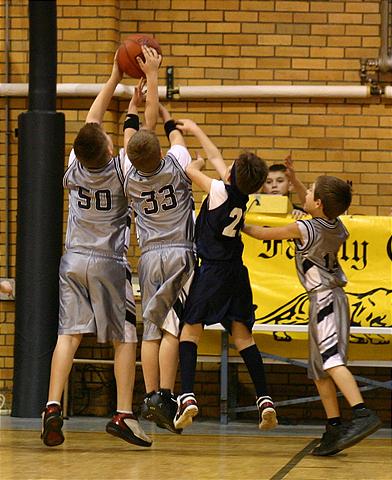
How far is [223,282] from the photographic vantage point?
7.86 meters

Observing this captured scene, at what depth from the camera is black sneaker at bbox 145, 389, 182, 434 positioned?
25.4 feet

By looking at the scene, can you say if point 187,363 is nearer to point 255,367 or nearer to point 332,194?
point 255,367

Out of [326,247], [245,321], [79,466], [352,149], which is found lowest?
[79,466]

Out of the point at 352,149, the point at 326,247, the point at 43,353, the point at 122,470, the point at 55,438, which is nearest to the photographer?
the point at 122,470

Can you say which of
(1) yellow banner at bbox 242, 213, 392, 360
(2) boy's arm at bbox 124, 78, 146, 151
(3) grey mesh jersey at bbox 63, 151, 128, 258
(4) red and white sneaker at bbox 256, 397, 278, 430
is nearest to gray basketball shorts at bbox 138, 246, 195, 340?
(3) grey mesh jersey at bbox 63, 151, 128, 258

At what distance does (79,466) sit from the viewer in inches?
277

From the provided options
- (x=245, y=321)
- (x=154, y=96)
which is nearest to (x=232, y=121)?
(x=154, y=96)

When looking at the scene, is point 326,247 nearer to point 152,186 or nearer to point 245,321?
point 245,321

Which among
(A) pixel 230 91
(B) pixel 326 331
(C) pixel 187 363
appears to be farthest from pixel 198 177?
(A) pixel 230 91

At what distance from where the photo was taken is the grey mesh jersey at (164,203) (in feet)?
26.2

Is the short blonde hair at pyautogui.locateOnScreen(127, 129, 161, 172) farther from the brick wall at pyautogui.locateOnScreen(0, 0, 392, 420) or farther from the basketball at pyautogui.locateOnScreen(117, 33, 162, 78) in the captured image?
the brick wall at pyautogui.locateOnScreen(0, 0, 392, 420)

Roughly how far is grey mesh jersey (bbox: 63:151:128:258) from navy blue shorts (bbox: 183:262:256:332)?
2.25 feet

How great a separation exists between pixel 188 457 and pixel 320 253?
1680 millimetres

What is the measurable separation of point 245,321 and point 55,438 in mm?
1499
